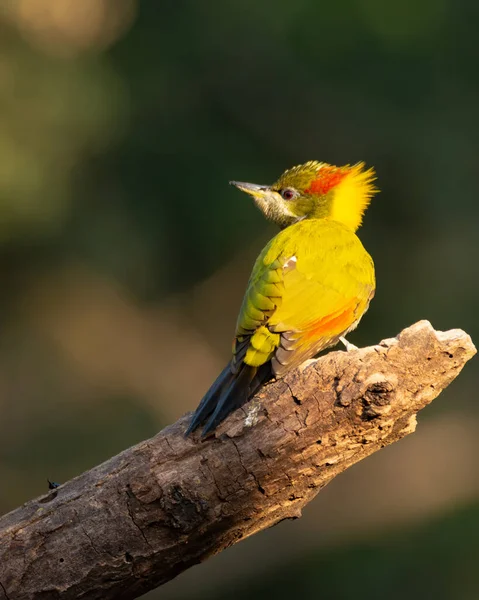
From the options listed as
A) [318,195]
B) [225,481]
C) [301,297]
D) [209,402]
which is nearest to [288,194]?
[318,195]

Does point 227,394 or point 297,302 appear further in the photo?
point 297,302

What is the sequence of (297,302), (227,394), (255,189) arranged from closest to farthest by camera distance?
(227,394) < (297,302) < (255,189)

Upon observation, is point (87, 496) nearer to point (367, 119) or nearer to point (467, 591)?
point (467, 591)

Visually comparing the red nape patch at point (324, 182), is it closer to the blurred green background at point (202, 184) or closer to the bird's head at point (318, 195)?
the bird's head at point (318, 195)

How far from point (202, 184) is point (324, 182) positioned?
20.2ft

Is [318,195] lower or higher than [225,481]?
higher

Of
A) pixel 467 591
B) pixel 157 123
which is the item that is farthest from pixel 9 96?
pixel 467 591

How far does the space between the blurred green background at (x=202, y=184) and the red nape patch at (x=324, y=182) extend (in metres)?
5.88

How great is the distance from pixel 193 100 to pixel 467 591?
5916mm

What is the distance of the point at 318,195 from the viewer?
189 inches

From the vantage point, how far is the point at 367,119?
11.2m

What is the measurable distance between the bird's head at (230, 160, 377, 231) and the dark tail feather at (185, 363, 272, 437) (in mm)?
1470

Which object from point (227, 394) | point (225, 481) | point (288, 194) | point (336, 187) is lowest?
point (225, 481)

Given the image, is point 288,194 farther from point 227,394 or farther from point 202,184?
point 202,184
